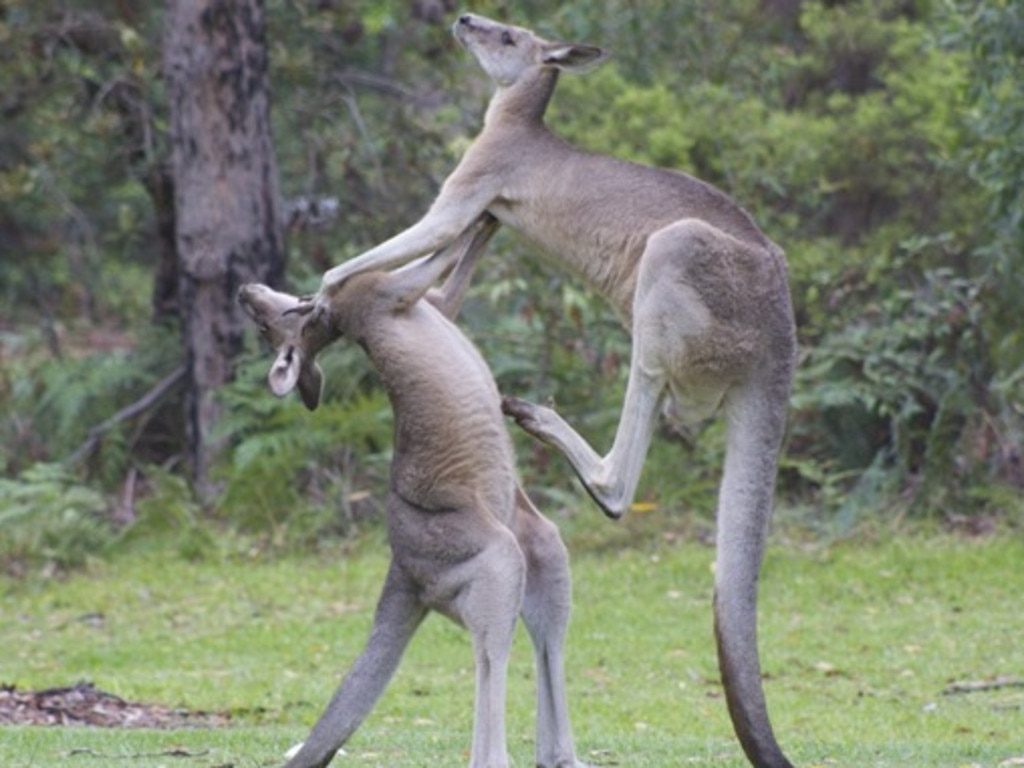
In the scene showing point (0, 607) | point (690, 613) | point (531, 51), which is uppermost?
point (531, 51)

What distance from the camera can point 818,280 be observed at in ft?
50.0

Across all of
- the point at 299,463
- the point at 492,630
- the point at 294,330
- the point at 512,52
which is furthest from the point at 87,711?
the point at 299,463

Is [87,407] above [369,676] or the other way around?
the other way around

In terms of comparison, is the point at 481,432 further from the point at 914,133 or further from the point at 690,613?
the point at 914,133

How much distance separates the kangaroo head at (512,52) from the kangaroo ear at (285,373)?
5.03 feet

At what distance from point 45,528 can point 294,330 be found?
8.54 metres

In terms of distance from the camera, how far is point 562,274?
15453mm

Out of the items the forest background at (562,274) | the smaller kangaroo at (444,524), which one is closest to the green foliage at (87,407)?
the forest background at (562,274)

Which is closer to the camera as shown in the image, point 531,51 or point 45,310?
point 531,51

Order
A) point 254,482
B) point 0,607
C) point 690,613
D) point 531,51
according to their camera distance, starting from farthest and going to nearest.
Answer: point 254,482, point 0,607, point 690,613, point 531,51

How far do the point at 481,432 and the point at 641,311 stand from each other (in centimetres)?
77

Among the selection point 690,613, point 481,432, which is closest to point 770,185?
point 690,613

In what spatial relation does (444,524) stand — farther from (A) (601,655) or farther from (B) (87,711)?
(A) (601,655)

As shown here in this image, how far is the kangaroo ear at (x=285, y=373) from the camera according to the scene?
22.5ft
